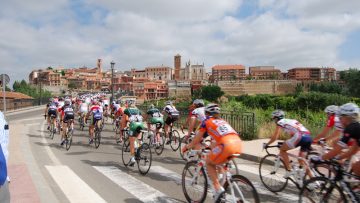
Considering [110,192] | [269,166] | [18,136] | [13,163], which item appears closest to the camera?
[110,192]

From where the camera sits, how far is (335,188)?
4.75m

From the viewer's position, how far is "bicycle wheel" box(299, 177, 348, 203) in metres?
4.71

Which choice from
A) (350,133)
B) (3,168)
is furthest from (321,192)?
(3,168)

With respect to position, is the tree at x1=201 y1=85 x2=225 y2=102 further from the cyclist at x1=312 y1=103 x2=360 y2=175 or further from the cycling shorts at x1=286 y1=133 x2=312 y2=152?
the cyclist at x1=312 y1=103 x2=360 y2=175

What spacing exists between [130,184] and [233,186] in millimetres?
3208

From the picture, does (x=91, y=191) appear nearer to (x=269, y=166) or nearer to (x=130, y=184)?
(x=130, y=184)

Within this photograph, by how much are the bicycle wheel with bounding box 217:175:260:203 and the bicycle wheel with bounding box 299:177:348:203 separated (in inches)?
32.1

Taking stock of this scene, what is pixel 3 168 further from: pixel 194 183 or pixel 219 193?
pixel 194 183

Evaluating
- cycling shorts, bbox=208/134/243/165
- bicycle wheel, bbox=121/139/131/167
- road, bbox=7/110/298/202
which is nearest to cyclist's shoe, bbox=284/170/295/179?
road, bbox=7/110/298/202

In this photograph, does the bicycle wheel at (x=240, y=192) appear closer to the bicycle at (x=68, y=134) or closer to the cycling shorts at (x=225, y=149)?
the cycling shorts at (x=225, y=149)

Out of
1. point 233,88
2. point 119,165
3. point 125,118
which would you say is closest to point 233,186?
point 119,165

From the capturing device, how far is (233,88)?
15300cm

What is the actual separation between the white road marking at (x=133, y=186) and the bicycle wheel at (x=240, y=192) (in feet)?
5.21

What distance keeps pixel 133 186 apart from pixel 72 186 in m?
1.26
